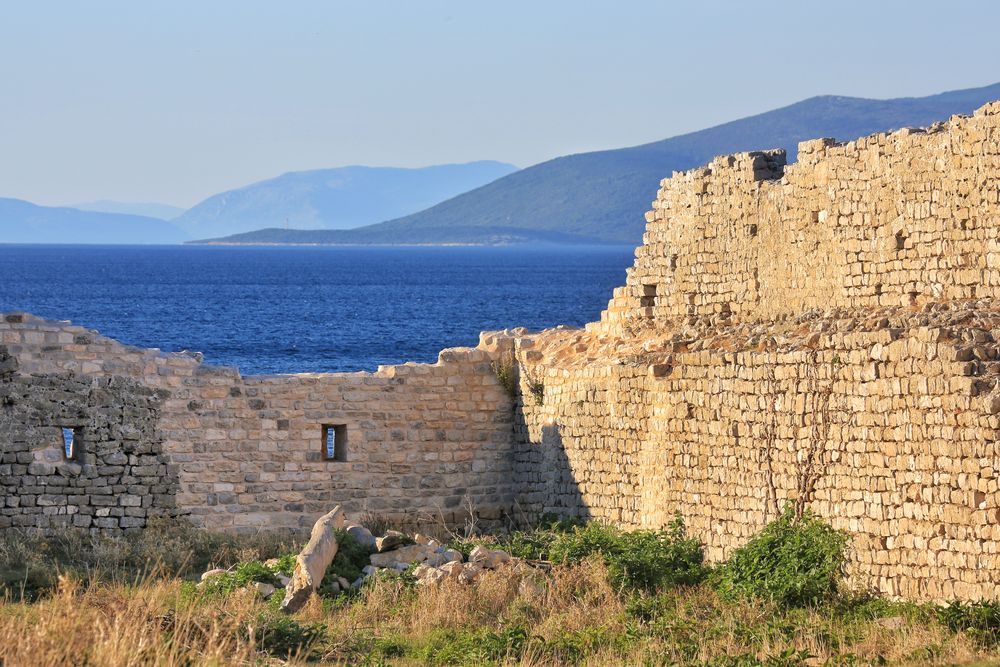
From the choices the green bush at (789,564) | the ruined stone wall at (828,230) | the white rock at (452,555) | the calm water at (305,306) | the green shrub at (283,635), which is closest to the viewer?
the green shrub at (283,635)

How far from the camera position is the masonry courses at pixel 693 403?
40.8ft

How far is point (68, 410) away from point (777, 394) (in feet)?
25.2

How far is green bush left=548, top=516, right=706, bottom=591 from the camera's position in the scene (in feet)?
46.1

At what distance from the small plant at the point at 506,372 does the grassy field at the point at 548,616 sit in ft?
11.0

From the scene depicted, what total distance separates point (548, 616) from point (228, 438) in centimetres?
599

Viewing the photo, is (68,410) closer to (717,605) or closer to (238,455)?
(238,455)

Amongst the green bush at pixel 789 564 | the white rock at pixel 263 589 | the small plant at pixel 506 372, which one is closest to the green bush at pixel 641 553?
the green bush at pixel 789 564

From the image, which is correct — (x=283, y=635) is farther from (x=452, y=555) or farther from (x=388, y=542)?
(x=388, y=542)

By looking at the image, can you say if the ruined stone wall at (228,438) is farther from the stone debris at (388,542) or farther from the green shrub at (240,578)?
the green shrub at (240,578)

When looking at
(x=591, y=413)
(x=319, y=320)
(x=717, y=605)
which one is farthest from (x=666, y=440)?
(x=319, y=320)

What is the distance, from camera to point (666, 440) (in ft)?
51.4

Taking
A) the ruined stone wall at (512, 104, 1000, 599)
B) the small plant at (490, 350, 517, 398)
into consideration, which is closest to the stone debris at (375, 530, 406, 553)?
the ruined stone wall at (512, 104, 1000, 599)

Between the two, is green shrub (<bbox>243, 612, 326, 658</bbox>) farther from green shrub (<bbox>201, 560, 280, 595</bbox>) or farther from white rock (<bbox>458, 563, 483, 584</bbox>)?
white rock (<bbox>458, 563, 483, 584</bbox>)

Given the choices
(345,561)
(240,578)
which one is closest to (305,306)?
(345,561)
